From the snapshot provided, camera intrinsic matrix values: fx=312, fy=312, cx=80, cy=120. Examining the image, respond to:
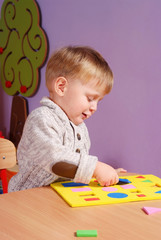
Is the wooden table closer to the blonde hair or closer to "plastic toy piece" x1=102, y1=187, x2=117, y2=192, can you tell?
"plastic toy piece" x1=102, y1=187, x2=117, y2=192

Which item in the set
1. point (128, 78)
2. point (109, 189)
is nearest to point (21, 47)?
point (128, 78)

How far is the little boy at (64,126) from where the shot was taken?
0.71 m

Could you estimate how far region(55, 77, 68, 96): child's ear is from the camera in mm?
873

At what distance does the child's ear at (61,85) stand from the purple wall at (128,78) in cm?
69

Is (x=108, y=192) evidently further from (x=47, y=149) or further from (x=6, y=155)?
(x=6, y=155)

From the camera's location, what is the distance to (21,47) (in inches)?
93.9

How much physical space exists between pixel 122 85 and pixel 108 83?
72cm

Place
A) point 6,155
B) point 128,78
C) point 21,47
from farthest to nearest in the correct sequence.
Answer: point 21,47, point 128,78, point 6,155

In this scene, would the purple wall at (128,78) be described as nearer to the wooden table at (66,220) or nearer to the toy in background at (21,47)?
the toy in background at (21,47)

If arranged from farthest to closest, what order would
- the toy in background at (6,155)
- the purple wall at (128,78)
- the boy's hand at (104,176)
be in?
the purple wall at (128,78), the toy in background at (6,155), the boy's hand at (104,176)

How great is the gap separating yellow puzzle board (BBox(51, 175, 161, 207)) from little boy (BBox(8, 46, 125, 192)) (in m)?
0.03

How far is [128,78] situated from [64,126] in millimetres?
798

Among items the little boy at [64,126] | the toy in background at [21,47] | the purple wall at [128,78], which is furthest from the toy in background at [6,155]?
the toy in background at [21,47]

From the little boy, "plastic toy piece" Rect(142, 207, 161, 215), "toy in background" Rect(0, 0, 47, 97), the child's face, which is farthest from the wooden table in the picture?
"toy in background" Rect(0, 0, 47, 97)
